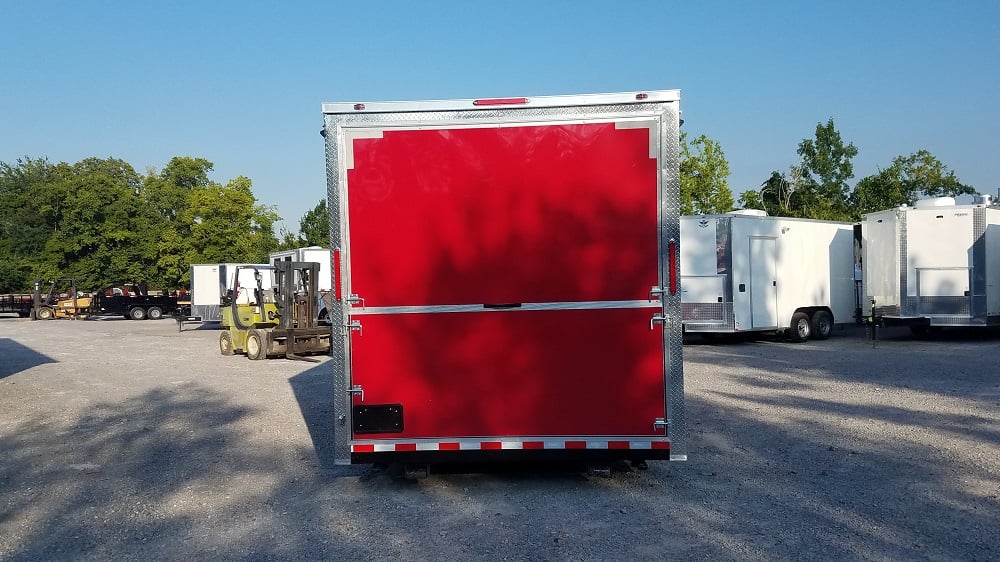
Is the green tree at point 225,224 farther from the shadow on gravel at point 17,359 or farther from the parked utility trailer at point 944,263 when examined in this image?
the parked utility trailer at point 944,263

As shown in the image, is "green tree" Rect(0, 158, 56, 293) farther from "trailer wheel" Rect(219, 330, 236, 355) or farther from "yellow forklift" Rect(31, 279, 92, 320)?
"trailer wheel" Rect(219, 330, 236, 355)

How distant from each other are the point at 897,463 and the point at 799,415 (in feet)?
8.07

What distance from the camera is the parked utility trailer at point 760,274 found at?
17344 mm

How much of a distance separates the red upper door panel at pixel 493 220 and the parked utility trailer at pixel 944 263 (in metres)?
14.5

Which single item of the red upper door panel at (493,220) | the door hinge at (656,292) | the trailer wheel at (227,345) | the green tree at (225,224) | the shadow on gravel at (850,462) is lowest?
the shadow on gravel at (850,462)

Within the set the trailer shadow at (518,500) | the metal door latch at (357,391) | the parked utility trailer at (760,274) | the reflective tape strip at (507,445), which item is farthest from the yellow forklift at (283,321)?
the reflective tape strip at (507,445)

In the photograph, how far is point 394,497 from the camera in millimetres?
6168

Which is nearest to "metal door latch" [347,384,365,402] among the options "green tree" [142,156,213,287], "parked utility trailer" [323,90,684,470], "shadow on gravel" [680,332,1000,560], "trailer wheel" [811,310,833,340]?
"parked utility trailer" [323,90,684,470]

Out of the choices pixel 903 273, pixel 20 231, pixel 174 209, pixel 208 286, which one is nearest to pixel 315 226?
pixel 174 209

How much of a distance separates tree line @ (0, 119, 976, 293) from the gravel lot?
2280 cm

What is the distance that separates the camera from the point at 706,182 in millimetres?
29375

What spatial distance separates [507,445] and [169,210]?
63.6m

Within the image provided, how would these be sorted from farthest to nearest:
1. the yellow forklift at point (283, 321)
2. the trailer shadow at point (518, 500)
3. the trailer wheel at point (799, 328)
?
1. the trailer wheel at point (799, 328)
2. the yellow forklift at point (283, 321)
3. the trailer shadow at point (518, 500)

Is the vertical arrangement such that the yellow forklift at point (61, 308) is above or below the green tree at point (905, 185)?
below
